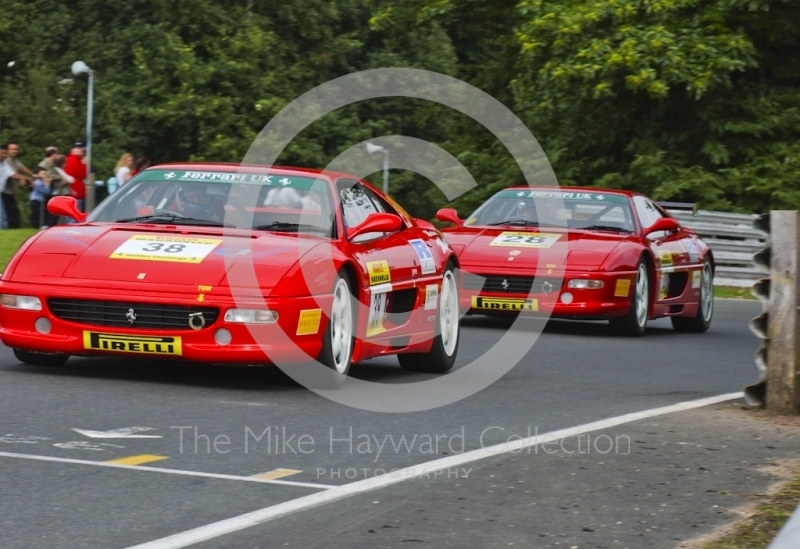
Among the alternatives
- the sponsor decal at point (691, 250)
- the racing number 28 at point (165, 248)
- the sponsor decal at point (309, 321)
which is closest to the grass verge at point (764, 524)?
the sponsor decal at point (309, 321)

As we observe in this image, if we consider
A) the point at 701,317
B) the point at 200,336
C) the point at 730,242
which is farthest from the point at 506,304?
the point at 730,242

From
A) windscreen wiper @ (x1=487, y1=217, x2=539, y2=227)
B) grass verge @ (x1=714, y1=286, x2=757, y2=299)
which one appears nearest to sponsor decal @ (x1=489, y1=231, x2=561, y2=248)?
windscreen wiper @ (x1=487, y1=217, x2=539, y2=227)

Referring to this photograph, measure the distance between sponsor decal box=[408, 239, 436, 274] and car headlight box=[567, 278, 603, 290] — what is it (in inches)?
144

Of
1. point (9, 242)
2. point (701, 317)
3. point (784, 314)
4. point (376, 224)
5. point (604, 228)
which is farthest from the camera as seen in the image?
point (9, 242)

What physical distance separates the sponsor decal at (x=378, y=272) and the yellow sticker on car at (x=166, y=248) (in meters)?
1.03

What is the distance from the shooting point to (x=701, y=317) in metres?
15.2

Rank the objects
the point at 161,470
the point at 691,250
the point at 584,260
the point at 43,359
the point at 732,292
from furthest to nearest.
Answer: the point at 732,292 → the point at 691,250 → the point at 584,260 → the point at 43,359 → the point at 161,470

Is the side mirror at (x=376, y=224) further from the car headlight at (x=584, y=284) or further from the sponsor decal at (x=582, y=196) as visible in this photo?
the sponsor decal at (x=582, y=196)

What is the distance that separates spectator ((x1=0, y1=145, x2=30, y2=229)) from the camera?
22.5 metres

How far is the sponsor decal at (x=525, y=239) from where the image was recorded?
13703mm

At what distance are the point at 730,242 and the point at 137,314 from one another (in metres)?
17.2

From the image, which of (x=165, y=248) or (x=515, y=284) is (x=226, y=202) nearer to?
(x=165, y=248)

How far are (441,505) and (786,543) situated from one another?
7.89 ft

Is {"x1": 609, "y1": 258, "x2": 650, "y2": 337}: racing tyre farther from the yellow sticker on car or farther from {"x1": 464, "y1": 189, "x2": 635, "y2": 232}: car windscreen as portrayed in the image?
the yellow sticker on car
